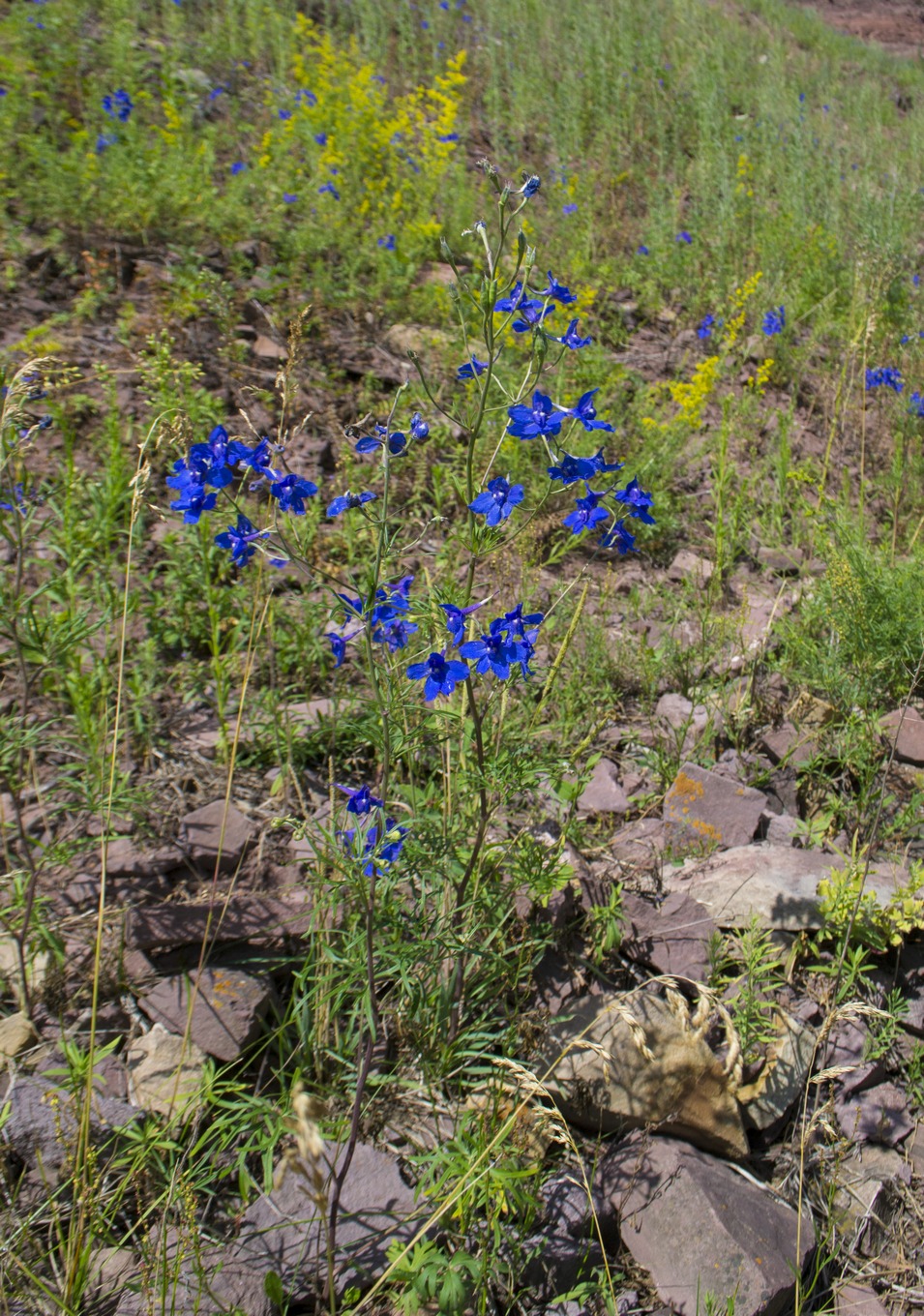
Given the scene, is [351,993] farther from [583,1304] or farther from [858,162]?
[858,162]

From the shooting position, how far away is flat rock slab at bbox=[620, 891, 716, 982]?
2604 millimetres

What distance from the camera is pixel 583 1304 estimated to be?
190 cm

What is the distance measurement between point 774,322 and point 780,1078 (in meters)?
4.71

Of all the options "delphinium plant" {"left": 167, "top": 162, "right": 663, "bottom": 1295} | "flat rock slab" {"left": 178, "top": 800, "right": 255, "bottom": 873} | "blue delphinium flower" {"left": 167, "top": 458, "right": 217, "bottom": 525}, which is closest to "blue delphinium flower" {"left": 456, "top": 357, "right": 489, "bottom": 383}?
"delphinium plant" {"left": 167, "top": 162, "right": 663, "bottom": 1295}

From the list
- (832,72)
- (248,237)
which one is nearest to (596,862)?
(248,237)

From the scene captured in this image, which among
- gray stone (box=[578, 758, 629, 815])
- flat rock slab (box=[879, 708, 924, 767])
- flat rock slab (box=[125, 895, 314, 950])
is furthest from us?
flat rock slab (box=[879, 708, 924, 767])

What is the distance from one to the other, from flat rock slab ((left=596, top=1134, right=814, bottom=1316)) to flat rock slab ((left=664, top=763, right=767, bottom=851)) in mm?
1045

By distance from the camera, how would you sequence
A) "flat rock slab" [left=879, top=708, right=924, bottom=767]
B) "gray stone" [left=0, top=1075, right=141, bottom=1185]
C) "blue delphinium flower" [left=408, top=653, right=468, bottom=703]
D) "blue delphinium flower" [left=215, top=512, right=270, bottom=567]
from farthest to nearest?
"flat rock slab" [left=879, top=708, right=924, bottom=767] → "gray stone" [left=0, top=1075, right=141, bottom=1185] → "blue delphinium flower" [left=215, top=512, right=270, bottom=567] → "blue delphinium flower" [left=408, top=653, right=468, bottom=703]

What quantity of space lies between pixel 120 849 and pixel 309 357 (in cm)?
343

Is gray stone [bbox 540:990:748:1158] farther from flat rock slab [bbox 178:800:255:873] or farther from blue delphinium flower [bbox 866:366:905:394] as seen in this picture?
blue delphinium flower [bbox 866:366:905:394]

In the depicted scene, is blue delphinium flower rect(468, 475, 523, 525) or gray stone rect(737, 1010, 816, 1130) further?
gray stone rect(737, 1010, 816, 1130)

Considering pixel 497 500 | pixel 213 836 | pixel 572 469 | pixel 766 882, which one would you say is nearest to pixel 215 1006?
pixel 213 836

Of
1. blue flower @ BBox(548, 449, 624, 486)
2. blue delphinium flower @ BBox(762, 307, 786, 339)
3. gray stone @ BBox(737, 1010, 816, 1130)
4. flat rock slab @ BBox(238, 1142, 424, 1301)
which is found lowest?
gray stone @ BBox(737, 1010, 816, 1130)

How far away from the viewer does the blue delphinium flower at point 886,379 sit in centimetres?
493
